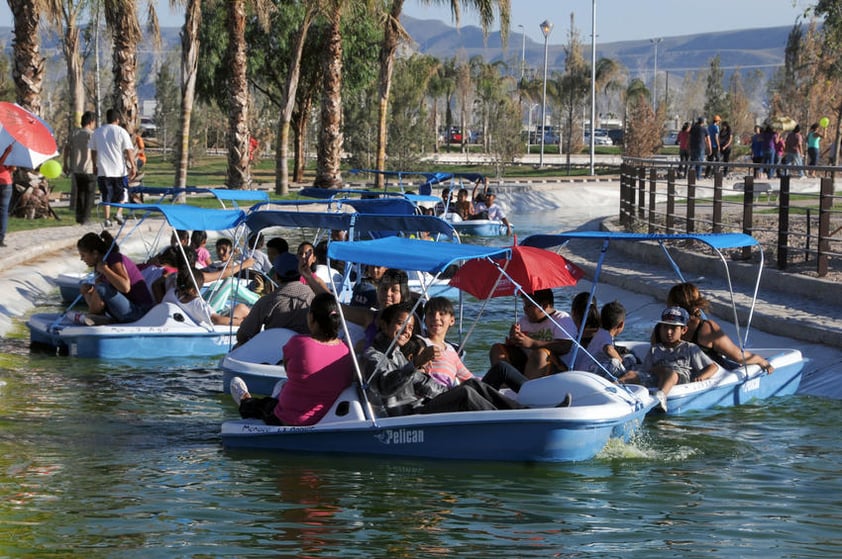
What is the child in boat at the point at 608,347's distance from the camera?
11023 millimetres

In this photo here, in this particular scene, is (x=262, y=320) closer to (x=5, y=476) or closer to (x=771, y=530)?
(x=5, y=476)

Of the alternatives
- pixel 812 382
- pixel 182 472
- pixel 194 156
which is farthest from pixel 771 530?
pixel 194 156

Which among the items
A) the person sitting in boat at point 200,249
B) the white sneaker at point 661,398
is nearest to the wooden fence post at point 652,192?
the person sitting in boat at point 200,249

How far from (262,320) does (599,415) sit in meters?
4.16

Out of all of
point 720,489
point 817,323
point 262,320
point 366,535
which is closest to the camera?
point 366,535

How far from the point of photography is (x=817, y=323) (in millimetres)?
14352

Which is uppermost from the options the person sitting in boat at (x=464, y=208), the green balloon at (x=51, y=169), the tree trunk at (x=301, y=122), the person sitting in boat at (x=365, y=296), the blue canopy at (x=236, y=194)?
the tree trunk at (x=301, y=122)

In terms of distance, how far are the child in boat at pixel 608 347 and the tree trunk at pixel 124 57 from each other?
19.4 metres

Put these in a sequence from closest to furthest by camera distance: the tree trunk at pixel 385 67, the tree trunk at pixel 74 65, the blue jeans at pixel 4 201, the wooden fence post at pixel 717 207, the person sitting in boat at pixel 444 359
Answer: the person sitting in boat at pixel 444 359 → the blue jeans at pixel 4 201 → the wooden fence post at pixel 717 207 → the tree trunk at pixel 74 65 → the tree trunk at pixel 385 67

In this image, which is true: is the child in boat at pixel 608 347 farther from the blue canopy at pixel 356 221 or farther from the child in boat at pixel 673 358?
the blue canopy at pixel 356 221

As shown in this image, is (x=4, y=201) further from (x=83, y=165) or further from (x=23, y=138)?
(x=83, y=165)

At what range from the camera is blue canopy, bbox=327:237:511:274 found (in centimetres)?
972

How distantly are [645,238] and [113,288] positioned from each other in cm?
632

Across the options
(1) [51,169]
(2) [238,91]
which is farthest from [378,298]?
(2) [238,91]
